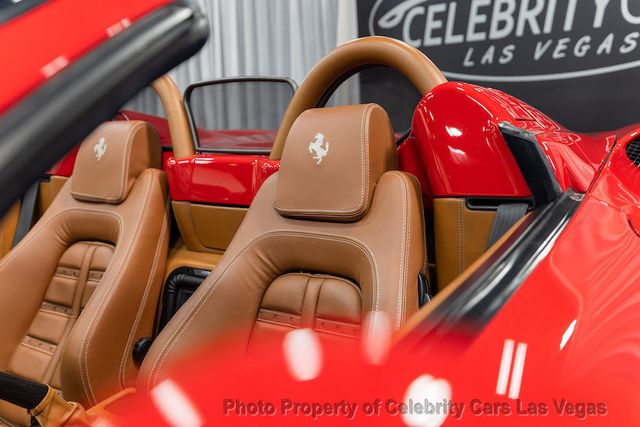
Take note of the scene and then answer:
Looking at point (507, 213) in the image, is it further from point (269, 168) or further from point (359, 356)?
point (269, 168)

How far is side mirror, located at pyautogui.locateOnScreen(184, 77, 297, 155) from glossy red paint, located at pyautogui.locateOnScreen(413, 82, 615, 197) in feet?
3.01

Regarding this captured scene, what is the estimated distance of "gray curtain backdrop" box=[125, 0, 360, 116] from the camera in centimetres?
214

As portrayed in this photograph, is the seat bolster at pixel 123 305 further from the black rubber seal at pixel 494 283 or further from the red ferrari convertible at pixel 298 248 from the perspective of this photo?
the black rubber seal at pixel 494 283

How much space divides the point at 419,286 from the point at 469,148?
0.32 meters

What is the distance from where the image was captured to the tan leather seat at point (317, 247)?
3.26ft

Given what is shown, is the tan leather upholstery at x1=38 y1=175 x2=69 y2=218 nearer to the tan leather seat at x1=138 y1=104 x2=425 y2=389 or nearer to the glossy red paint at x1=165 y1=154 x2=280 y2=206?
the glossy red paint at x1=165 y1=154 x2=280 y2=206

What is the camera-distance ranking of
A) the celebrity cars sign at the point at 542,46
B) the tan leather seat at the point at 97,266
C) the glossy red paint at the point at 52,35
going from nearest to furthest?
the glossy red paint at the point at 52,35, the tan leather seat at the point at 97,266, the celebrity cars sign at the point at 542,46

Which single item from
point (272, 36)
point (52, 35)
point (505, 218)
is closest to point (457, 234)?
point (505, 218)

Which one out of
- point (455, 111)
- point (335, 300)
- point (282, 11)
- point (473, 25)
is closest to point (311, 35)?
point (282, 11)

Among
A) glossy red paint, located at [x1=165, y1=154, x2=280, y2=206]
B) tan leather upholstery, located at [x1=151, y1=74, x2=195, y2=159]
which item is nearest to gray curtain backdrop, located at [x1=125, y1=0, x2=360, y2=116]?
tan leather upholstery, located at [x1=151, y1=74, x2=195, y2=159]

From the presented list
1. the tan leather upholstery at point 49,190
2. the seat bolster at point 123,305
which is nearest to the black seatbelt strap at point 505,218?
the seat bolster at point 123,305

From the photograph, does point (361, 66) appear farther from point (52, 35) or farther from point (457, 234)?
point (52, 35)

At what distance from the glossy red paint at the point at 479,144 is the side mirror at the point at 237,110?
3.01 feet

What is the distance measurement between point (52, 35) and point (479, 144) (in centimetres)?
84
